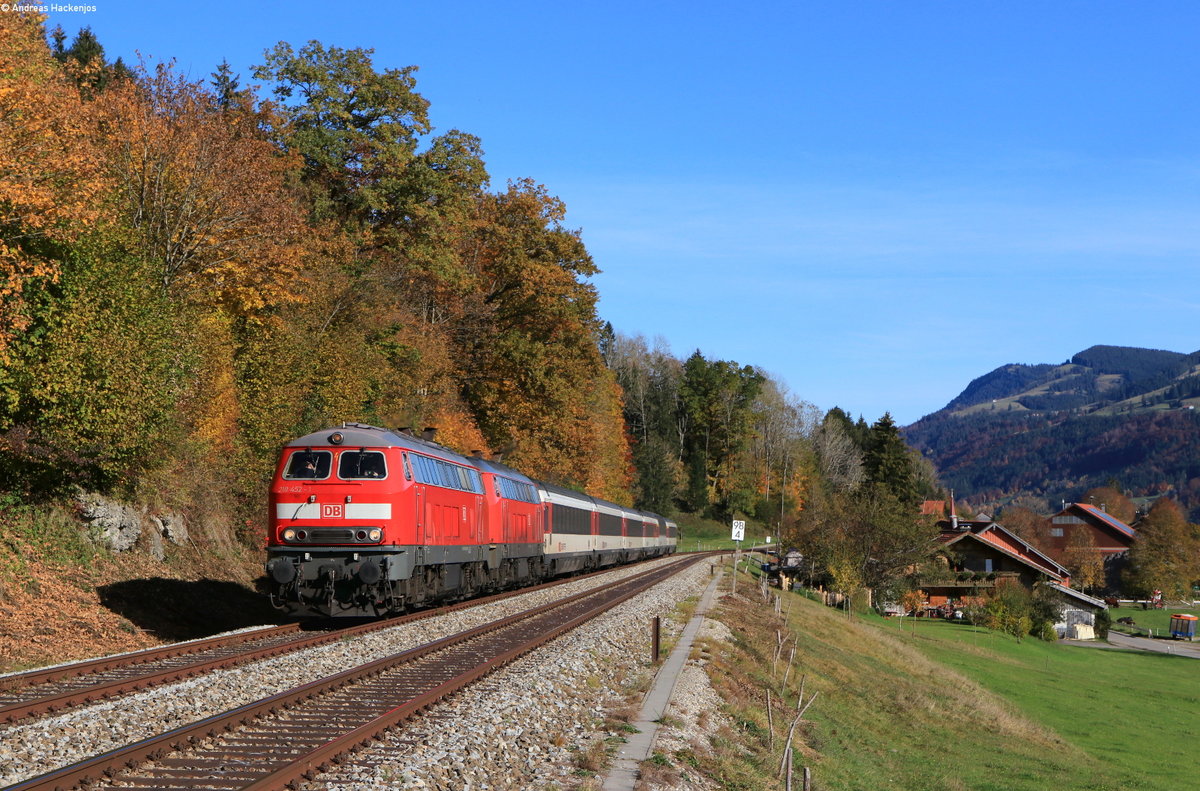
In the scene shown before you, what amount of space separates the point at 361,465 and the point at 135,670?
299 inches

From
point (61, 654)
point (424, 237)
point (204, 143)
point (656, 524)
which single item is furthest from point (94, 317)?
point (656, 524)

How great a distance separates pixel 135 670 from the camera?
1456 centimetres

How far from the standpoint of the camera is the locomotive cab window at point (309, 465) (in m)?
21.7

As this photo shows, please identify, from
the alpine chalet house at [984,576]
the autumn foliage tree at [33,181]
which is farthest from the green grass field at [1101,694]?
the autumn foliage tree at [33,181]

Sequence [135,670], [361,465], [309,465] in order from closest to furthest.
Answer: [135,670] < [361,465] < [309,465]

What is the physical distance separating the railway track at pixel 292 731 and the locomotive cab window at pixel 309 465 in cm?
498

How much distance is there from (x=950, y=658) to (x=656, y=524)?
102 ft

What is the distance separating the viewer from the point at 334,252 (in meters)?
39.9

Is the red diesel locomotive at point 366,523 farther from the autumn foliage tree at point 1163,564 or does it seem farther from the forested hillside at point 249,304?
the autumn foliage tree at point 1163,564

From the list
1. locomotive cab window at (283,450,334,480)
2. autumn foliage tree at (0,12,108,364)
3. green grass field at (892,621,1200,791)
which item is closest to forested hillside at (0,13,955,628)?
autumn foliage tree at (0,12,108,364)

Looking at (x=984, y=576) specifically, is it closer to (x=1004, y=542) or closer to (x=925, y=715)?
(x=1004, y=542)

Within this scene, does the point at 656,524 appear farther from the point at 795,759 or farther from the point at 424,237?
the point at 795,759

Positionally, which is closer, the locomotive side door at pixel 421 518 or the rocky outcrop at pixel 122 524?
the locomotive side door at pixel 421 518

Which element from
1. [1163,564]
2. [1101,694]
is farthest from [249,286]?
[1163,564]
